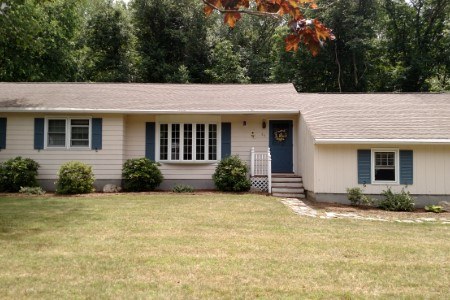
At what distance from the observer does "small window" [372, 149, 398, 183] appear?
1234 cm

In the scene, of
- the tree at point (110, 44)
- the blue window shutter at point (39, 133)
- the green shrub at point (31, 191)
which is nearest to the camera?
the green shrub at point (31, 191)

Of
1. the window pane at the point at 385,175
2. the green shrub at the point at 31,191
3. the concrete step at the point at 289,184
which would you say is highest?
the window pane at the point at 385,175

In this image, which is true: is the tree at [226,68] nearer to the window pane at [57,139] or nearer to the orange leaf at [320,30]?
the window pane at [57,139]

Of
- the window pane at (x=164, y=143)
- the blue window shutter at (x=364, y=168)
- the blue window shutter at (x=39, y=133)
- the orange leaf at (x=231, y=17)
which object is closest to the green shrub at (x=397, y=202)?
the blue window shutter at (x=364, y=168)

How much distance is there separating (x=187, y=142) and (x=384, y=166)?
6.81 metres

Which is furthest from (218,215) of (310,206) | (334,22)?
(334,22)

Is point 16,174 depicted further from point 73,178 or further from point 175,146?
point 175,146

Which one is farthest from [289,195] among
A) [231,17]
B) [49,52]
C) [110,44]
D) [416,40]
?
[110,44]

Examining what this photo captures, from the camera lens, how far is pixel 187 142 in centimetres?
1488

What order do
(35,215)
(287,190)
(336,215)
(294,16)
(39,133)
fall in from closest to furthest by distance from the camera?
(294,16) → (35,215) → (336,215) → (287,190) → (39,133)

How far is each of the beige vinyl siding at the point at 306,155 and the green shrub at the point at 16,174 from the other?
30.3 feet

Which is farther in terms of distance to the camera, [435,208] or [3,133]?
[3,133]

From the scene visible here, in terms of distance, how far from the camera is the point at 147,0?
2852 cm

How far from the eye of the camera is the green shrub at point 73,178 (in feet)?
42.5
